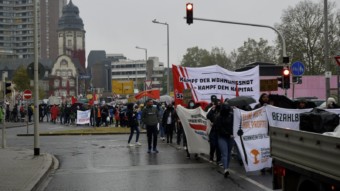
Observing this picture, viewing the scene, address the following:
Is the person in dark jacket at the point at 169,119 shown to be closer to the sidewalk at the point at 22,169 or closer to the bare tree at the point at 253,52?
the sidewalk at the point at 22,169

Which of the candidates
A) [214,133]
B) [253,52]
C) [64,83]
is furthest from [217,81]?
[64,83]

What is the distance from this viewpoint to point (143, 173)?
12602 millimetres

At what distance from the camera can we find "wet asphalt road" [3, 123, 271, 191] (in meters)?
10.7

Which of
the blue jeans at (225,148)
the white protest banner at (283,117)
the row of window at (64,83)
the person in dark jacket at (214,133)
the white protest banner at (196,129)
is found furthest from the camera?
the row of window at (64,83)

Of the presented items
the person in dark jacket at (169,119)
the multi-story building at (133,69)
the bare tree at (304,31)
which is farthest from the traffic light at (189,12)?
the multi-story building at (133,69)

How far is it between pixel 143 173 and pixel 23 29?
18683cm

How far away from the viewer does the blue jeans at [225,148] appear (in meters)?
11.7

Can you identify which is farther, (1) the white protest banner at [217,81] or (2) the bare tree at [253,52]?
(2) the bare tree at [253,52]

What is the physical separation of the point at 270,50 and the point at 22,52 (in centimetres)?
12500

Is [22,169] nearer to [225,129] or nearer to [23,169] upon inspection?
[23,169]

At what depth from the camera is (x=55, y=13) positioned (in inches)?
7407

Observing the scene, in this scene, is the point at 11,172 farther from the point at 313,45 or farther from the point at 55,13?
the point at 55,13

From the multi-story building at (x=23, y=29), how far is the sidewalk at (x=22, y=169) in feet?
562

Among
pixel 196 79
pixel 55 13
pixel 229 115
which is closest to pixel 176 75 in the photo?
pixel 196 79
